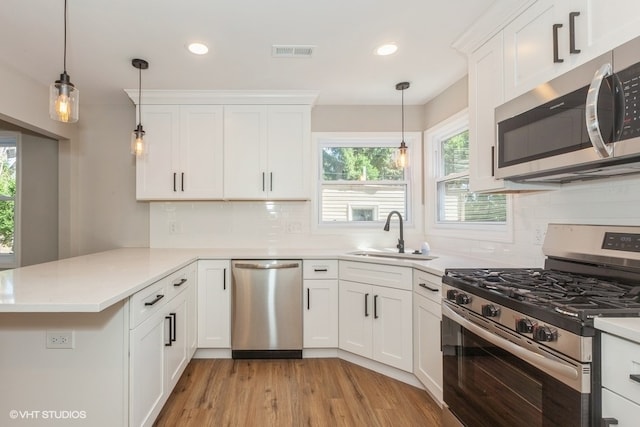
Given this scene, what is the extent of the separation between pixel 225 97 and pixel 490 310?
280 cm

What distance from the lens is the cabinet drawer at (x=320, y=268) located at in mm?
2840

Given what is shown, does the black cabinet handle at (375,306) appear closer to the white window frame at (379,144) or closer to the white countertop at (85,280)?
the white countertop at (85,280)

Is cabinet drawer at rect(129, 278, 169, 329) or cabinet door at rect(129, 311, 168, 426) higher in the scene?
cabinet drawer at rect(129, 278, 169, 329)

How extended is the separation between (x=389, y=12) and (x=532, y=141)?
109 centimetres

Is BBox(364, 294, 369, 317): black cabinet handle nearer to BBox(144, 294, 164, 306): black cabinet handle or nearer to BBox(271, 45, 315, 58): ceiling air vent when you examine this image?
BBox(144, 294, 164, 306): black cabinet handle

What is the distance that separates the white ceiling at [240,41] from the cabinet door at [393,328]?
1765 millimetres

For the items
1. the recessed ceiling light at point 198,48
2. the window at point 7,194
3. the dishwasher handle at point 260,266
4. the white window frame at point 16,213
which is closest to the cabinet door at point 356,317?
the dishwasher handle at point 260,266

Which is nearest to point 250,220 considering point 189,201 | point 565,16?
point 189,201

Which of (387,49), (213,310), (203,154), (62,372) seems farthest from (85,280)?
(387,49)

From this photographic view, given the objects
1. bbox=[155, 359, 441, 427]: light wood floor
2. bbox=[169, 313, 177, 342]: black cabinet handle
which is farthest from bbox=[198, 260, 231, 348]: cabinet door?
bbox=[169, 313, 177, 342]: black cabinet handle

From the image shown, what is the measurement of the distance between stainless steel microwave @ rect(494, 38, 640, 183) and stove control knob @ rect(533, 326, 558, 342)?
627 mm

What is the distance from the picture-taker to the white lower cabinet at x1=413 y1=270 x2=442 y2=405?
205 cm

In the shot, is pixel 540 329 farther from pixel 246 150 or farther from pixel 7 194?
pixel 7 194

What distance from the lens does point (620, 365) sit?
92cm
